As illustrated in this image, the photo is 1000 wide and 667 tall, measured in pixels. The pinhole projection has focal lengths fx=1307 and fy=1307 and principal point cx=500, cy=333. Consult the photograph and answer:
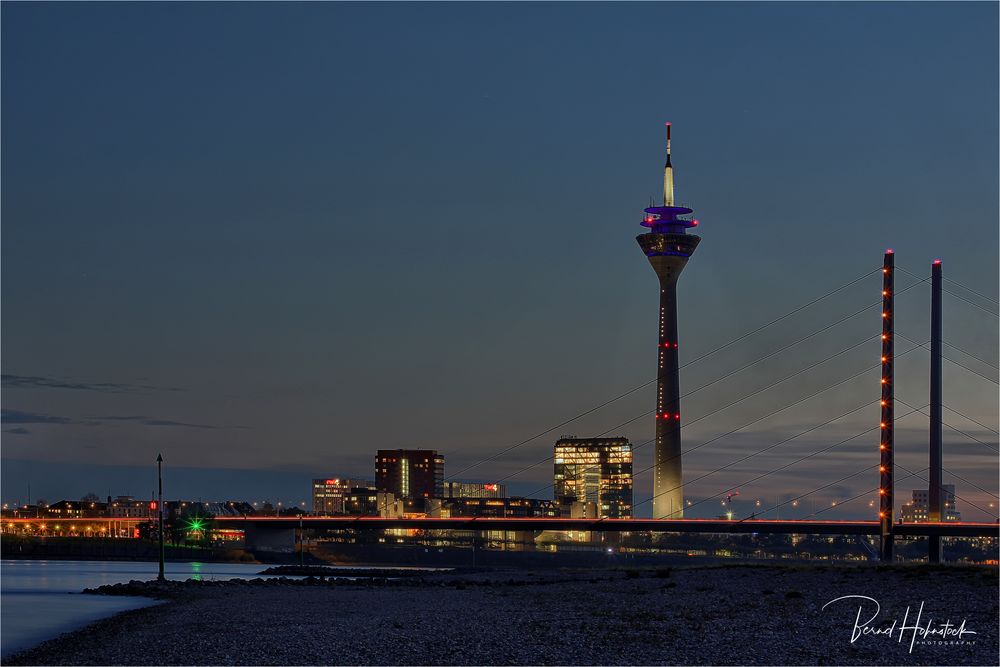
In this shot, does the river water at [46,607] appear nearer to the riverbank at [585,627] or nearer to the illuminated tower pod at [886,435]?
the riverbank at [585,627]

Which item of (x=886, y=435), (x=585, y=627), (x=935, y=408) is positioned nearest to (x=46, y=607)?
(x=585, y=627)

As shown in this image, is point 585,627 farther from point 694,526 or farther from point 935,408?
point 694,526

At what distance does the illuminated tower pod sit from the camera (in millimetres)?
86562

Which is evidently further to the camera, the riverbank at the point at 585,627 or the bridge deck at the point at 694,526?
the bridge deck at the point at 694,526

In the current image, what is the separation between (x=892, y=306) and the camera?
9056 centimetres

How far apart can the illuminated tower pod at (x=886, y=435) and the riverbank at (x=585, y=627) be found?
27.4 metres

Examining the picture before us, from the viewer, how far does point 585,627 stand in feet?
135

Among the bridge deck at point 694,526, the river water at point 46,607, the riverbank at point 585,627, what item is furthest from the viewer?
the bridge deck at point 694,526

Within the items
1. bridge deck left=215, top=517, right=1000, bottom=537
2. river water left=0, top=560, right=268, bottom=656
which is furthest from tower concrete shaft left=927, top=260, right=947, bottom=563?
river water left=0, top=560, right=268, bottom=656

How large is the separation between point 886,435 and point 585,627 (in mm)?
51566

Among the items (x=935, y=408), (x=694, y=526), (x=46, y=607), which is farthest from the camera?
(x=694, y=526)

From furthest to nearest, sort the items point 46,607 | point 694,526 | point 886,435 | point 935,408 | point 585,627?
point 694,526 < point 935,408 < point 886,435 < point 46,607 < point 585,627

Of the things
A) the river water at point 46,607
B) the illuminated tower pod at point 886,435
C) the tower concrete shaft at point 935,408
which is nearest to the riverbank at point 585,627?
the river water at point 46,607

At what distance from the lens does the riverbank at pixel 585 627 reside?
34.7 m
